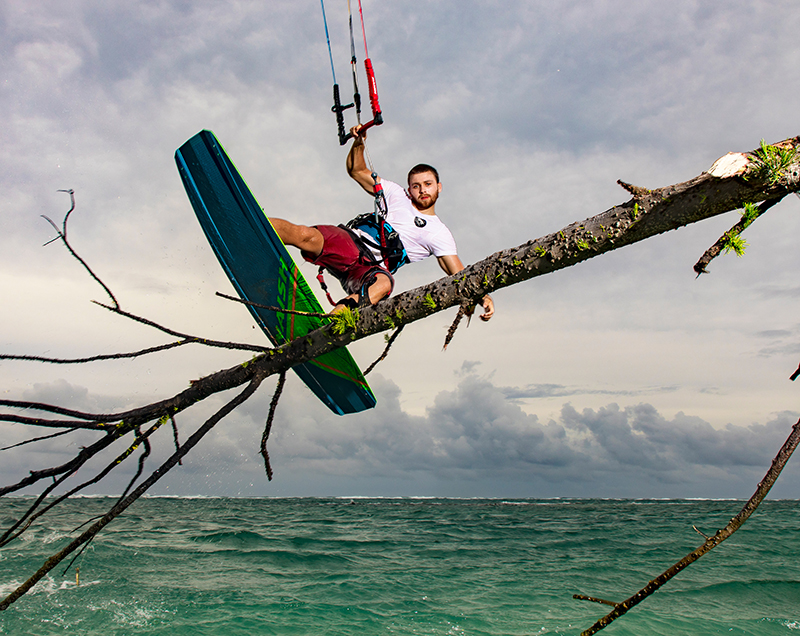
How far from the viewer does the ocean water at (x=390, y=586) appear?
7.62 m

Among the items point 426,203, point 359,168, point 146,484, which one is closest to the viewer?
point 146,484

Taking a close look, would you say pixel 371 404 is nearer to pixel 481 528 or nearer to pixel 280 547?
pixel 280 547

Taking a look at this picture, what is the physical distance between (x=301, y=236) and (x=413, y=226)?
2.71ft

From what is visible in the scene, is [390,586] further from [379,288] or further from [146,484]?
[146,484]

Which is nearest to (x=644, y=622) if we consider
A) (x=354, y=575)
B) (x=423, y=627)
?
(x=423, y=627)

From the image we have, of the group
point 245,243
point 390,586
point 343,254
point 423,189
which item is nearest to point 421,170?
point 423,189

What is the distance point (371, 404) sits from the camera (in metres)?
4.77

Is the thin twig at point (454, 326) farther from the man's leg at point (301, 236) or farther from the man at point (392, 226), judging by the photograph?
the man's leg at point (301, 236)

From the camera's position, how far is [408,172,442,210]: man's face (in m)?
3.51

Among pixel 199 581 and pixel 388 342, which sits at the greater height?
pixel 388 342

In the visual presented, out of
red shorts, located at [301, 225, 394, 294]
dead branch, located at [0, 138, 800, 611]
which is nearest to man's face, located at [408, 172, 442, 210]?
red shorts, located at [301, 225, 394, 294]

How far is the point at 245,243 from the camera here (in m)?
3.48

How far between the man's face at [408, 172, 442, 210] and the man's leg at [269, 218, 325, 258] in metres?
0.79

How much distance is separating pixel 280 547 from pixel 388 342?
47.0 feet
